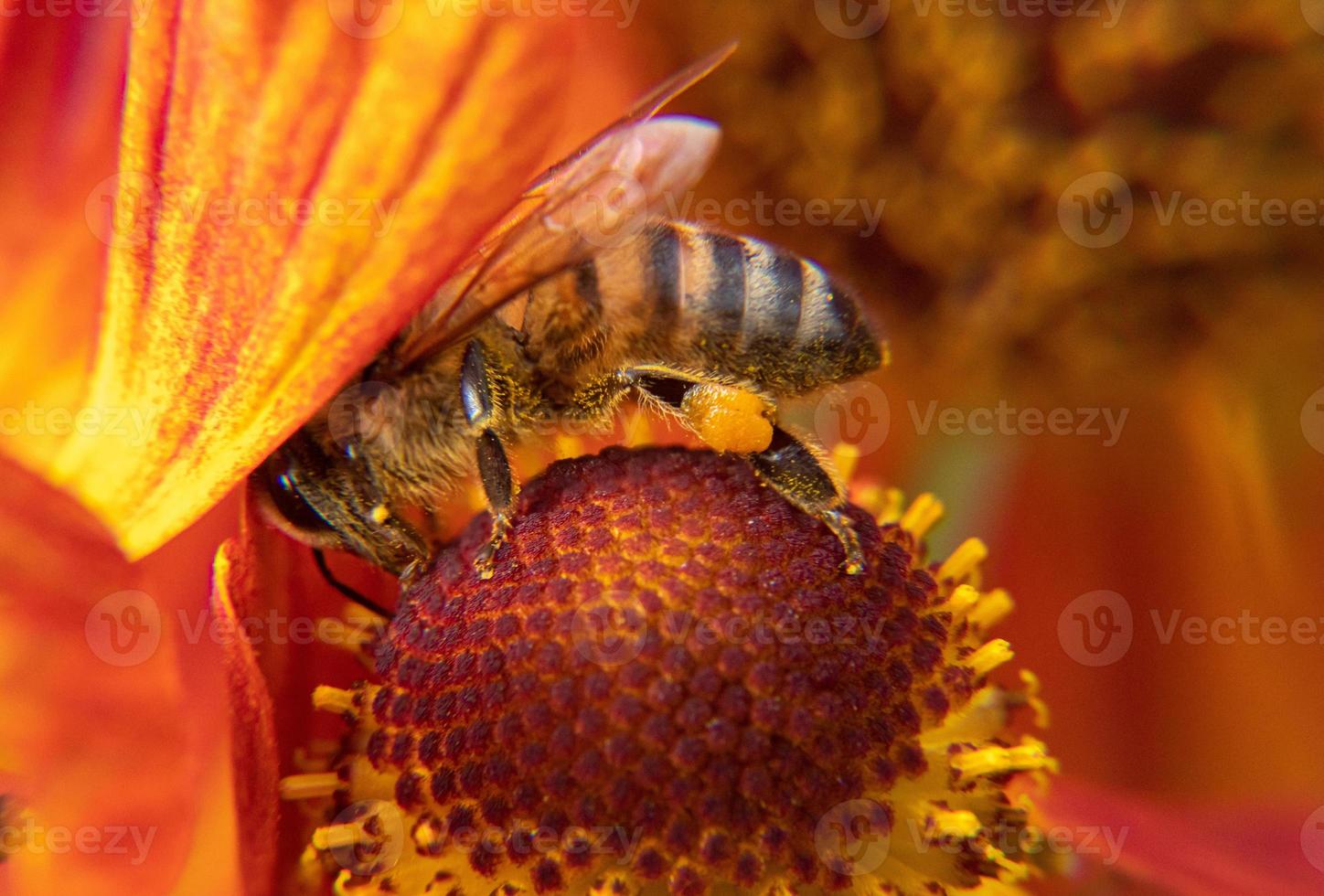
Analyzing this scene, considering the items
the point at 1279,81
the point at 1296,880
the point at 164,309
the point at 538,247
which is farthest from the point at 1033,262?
the point at 164,309

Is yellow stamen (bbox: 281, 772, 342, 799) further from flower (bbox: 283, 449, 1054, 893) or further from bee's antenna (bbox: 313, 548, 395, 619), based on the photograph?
bee's antenna (bbox: 313, 548, 395, 619)

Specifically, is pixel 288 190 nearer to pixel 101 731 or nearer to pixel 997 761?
pixel 101 731

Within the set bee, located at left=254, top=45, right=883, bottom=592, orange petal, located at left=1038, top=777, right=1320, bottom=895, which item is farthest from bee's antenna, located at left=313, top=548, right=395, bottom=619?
orange petal, located at left=1038, top=777, right=1320, bottom=895

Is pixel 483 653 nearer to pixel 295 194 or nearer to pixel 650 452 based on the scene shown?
pixel 650 452

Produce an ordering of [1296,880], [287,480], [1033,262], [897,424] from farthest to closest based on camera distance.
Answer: [897,424], [1033,262], [1296,880], [287,480]

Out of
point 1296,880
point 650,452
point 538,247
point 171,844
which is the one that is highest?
point 538,247

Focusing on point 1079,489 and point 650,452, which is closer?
point 650,452

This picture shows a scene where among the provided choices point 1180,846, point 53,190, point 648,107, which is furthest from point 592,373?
point 1180,846

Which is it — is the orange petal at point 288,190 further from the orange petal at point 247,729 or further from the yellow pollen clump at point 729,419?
the yellow pollen clump at point 729,419
